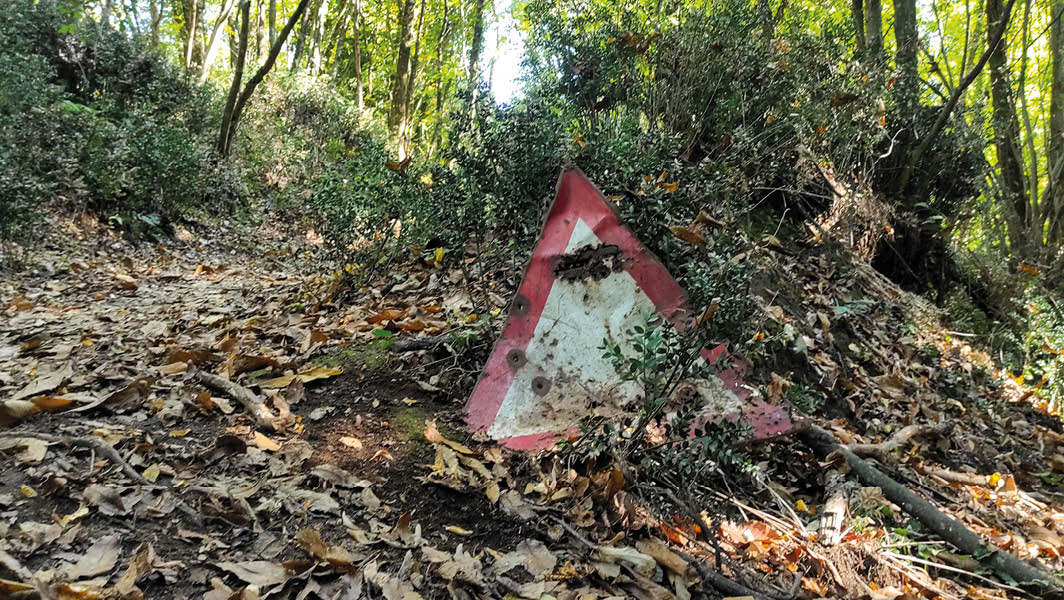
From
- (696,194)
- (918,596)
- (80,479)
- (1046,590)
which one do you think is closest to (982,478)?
(1046,590)

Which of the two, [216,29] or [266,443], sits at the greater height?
[216,29]

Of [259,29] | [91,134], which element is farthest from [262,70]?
[259,29]

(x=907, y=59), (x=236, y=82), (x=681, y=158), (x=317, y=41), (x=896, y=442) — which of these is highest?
(x=317, y=41)

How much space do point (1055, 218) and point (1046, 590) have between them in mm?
6830

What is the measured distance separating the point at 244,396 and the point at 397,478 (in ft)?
2.53

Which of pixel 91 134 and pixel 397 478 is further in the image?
pixel 91 134

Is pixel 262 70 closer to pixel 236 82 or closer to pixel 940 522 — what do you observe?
pixel 236 82

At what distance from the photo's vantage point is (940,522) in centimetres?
243

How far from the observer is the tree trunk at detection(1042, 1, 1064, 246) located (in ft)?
23.7

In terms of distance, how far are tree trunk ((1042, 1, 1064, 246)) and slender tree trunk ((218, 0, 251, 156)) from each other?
9.90 m

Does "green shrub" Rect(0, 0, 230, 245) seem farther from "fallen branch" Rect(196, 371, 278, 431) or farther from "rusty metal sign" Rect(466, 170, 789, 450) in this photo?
"rusty metal sign" Rect(466, 170, 789, 450)

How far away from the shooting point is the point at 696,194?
354 cm

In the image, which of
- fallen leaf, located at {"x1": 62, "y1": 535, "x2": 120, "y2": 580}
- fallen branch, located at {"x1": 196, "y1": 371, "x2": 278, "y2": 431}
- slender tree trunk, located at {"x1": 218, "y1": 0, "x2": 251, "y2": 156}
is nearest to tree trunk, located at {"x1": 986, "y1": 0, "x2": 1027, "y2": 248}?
fallen branch, located at {"x1": 196, "y1": 371, "x2": 278, "y2": 431}

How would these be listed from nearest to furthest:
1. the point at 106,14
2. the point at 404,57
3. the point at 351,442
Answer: the point at 351,442, the point at 106,14, the point at 404,57
